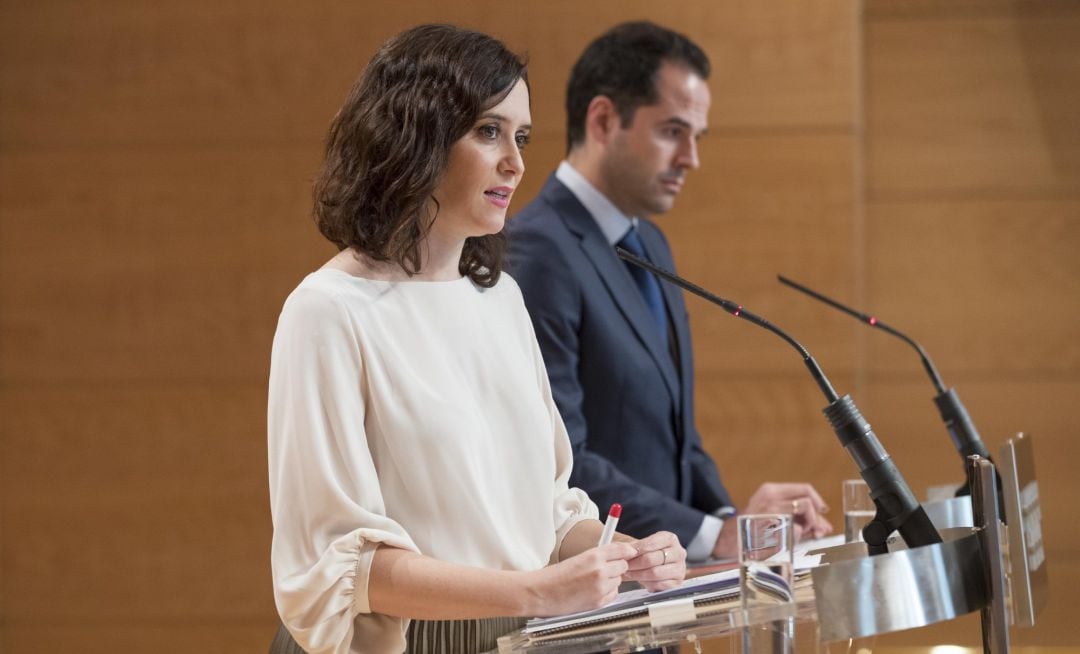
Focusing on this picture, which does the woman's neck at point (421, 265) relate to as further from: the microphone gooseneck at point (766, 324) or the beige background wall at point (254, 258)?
the beige background wall at point (254, 258)

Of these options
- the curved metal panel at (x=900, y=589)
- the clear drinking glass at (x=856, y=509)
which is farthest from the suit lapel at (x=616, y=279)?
the curved metal panel at (x=900, y=589)

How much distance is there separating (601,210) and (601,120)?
231mm

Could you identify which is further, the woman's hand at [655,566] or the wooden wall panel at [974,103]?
the wooden wall panel at [974,103]

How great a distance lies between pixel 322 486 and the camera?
1372 mm

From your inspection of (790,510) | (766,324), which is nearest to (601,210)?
(790,510)

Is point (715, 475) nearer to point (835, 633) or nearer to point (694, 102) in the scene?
point (694, 102)

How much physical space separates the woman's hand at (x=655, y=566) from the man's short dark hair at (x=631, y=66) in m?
1.41

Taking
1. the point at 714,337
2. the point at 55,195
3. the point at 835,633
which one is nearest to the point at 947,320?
the point at 714,337

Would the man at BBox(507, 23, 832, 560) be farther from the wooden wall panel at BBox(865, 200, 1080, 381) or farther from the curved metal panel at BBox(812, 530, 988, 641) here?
the wooden wall panel at BBox(865, 200, 1080, 381)

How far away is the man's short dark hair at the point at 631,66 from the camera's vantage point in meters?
2.74

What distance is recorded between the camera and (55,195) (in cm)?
412

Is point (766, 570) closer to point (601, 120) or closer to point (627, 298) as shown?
point (627, 298)

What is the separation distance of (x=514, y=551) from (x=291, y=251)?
8.79ft

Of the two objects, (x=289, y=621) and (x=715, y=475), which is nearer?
(x=289, y=621)
